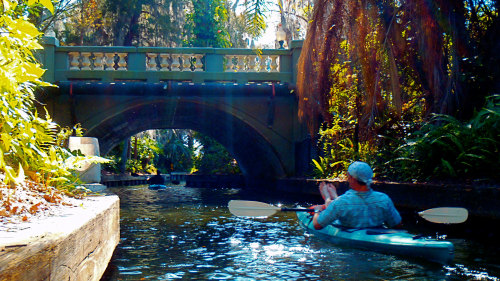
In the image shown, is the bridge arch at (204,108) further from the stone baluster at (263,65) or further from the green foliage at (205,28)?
the green foliage at (205,28)

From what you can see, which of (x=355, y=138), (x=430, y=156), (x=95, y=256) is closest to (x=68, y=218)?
(x=95, y=256)

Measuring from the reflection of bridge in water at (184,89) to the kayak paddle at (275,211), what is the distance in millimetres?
8918

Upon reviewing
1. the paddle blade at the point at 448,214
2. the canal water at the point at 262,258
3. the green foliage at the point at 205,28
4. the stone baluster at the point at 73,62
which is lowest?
the canal water at the point at 262,258

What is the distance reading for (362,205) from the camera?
6156mm

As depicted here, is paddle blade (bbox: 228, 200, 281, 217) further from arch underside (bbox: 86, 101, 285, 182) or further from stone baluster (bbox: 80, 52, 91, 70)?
stone baluster (bbox: 80, 52, 91, 70)

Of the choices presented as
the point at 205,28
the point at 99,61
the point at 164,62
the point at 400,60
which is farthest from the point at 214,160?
the point at 400,60

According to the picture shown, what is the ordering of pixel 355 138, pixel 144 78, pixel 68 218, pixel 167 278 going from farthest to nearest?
pixel 144 78
pixel 355 138
pixel 167 278
pixel 68 218

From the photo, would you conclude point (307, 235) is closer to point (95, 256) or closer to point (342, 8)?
point (95, 256)

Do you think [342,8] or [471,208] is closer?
[471,208]

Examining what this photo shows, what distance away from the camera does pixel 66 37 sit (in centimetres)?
2602

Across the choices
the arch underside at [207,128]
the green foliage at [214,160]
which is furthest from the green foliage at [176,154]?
the arch underside at [207,128]

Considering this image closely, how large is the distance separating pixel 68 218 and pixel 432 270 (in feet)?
11.5

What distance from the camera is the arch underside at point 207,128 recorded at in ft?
Result: 58.1

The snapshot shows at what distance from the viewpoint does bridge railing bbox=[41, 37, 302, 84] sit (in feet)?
53.2
